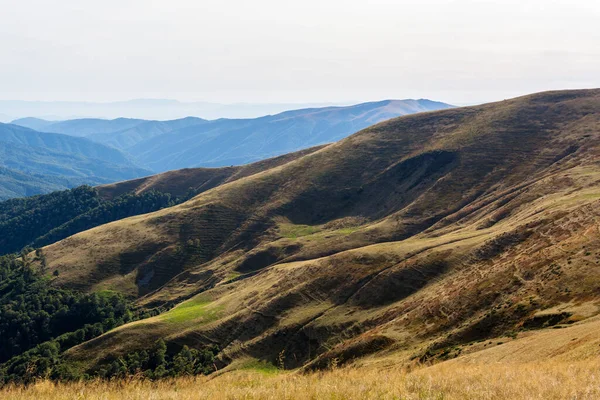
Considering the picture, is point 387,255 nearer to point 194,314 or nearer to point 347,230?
point 194,314

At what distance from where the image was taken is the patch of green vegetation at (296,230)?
13300 cm

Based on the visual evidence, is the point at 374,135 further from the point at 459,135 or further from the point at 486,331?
the point at 486,331

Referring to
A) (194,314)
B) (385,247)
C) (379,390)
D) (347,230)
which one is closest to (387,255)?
(385,247)

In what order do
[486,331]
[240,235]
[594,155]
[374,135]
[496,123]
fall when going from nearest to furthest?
[486,331], [594,155], [240,235], [496,123], [374,135]

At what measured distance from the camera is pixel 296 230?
136m

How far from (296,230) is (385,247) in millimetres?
57936

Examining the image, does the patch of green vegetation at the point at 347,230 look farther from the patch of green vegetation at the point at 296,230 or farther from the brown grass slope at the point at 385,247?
the patch of green vegetation at the point at 296,230

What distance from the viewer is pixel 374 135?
174 meters

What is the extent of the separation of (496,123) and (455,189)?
1624 inches

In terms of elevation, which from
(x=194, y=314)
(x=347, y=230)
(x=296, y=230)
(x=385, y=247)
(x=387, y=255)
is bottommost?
(x=194, y=314)

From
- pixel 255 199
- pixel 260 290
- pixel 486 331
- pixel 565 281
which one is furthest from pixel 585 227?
pixel 255 199

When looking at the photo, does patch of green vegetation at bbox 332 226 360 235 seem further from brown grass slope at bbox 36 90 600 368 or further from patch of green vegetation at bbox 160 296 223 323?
patch of green vegetation at bbox 160 296 223 323

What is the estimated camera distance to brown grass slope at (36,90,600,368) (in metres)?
47.8

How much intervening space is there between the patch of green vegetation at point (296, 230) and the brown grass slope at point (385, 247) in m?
0.62
